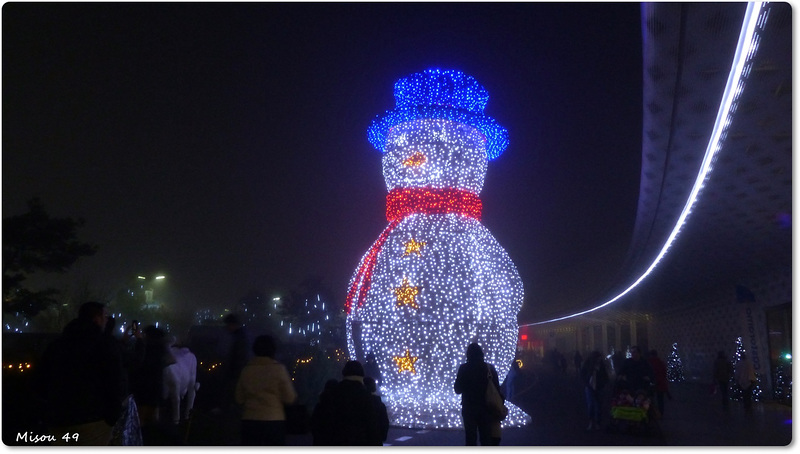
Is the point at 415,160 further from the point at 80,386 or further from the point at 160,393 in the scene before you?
the point at 80,386

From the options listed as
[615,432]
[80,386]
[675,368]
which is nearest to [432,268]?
[615,432]

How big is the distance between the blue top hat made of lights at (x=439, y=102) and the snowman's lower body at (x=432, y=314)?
1610mm

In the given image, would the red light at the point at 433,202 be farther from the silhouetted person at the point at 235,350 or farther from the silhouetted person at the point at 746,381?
the silhouetted person at the point at 746,381

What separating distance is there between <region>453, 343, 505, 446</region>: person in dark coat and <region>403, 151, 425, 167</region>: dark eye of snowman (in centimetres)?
454

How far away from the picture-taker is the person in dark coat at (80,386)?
3.96 meters

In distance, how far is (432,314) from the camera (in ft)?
31.8

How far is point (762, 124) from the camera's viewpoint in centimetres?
712

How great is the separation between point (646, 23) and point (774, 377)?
14.3 metres

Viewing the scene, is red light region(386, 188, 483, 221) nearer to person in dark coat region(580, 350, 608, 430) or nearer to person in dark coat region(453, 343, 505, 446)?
person in dark coat region(580, 350, 608, 430)

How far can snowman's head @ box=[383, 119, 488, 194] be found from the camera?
1031cm

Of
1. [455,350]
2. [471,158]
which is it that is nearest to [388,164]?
[471,158]

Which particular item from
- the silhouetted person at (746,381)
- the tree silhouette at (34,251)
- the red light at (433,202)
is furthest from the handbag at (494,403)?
the silhouetted person at (746,381)

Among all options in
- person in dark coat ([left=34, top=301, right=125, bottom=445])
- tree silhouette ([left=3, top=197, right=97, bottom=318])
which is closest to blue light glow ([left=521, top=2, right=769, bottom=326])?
person in dark coat ([left=34, top=301, right=125, bottom=445])

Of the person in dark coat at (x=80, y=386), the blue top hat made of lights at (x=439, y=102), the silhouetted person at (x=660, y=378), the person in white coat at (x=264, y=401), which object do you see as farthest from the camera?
the silhouetted person at (x=660, y=378)
